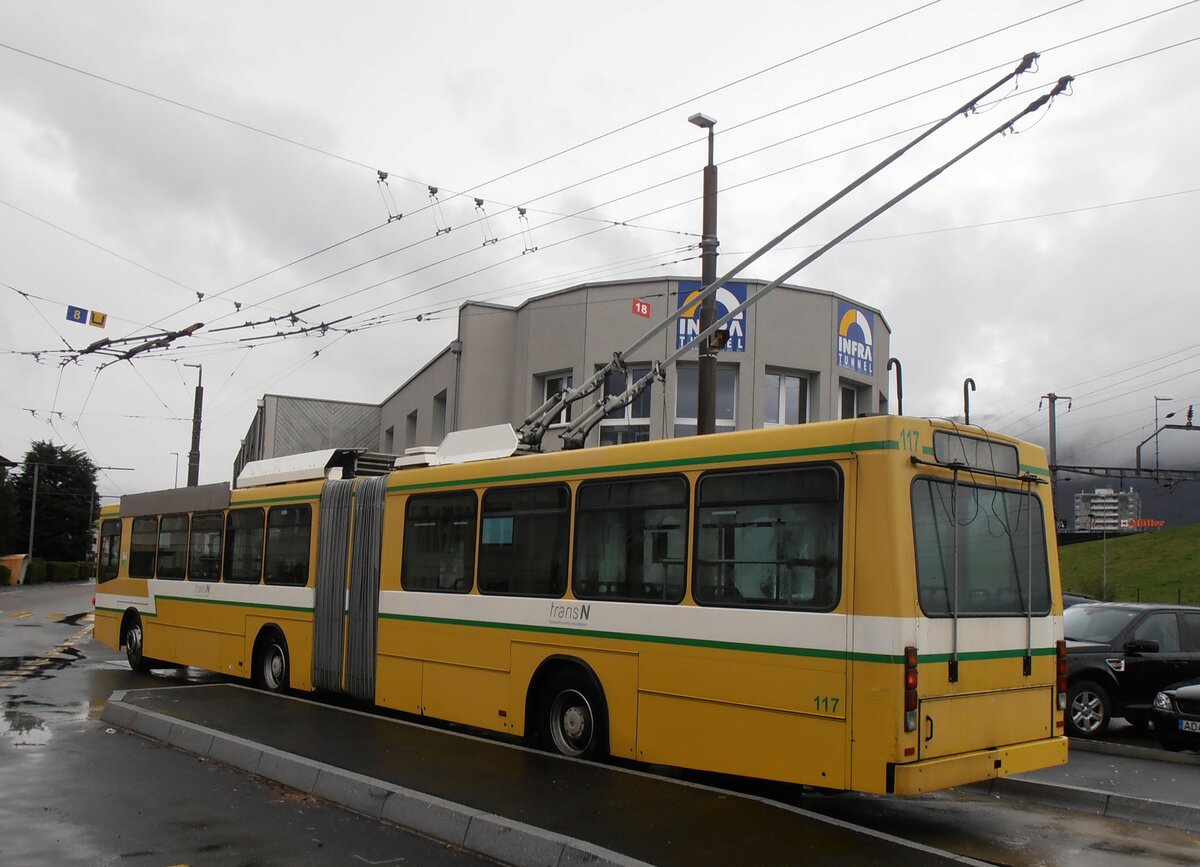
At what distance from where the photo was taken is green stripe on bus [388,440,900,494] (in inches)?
293

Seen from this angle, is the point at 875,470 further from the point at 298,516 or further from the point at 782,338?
the point at 782,338

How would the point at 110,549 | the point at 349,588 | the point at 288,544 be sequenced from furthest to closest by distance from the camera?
the point at 110,549, the point at 288,544, the point at 349,588

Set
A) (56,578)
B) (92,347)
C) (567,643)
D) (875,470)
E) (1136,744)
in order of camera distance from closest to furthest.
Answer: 1. (875,470)
2. (567,643)
3. (1136,744)
4. (92,347)
5. (56,578)

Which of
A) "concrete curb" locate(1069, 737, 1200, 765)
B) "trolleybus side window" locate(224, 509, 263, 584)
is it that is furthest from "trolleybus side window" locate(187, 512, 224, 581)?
"concrete curb" locate(1069, 737, 1200, 765)

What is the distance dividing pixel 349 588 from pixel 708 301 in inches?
220

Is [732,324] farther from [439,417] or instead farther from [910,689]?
[910,689]

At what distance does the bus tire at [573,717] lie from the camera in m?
9.23

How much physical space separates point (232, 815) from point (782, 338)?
71.6 ft

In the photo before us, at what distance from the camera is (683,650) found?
8430mm

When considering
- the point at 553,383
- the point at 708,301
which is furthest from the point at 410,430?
the point at 708,301

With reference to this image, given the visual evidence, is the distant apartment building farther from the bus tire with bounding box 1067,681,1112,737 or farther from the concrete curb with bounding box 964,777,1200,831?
the concrete curb with bounding box 964,777,1200,831

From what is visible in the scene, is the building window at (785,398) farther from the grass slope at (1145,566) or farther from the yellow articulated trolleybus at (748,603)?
the grass slope at (1145,566)

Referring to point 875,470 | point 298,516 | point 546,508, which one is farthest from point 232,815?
point 298,516

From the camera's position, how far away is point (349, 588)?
42.3 ft
